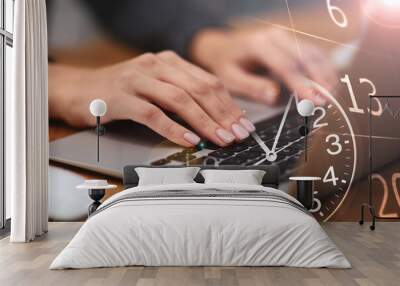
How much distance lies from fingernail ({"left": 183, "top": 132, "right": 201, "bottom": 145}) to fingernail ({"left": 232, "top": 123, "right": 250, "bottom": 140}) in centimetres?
46

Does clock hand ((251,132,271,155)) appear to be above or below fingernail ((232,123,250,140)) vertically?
below

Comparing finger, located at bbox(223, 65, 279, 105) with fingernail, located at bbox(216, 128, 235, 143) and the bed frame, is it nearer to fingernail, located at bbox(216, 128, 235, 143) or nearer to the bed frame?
fingernail, located at bbox(216, 128, 235, 143)

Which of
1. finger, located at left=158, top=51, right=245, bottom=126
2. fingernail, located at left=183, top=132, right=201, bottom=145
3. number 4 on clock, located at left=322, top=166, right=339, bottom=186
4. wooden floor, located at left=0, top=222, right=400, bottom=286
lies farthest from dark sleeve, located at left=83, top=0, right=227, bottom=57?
wooden floor, located at left=0, top=222, right=400, bottom=286

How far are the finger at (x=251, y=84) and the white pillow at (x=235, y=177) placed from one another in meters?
1.08

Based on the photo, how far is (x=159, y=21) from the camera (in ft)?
25.3

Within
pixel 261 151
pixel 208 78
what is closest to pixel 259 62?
pixel 208 78

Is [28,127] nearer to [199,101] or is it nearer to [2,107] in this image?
[2,107]

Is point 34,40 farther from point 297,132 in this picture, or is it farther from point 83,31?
point 297,132

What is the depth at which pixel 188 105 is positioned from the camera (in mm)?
7645

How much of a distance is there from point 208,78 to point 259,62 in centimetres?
66

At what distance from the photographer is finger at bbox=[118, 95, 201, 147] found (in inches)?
300

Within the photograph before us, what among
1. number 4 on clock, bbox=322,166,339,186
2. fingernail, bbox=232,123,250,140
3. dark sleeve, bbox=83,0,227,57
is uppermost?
dark sleeve, bbox=83,0,227,57

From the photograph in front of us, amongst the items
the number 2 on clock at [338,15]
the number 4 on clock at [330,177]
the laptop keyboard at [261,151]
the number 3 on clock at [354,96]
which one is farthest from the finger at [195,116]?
the number 2 on clock at [338,15]

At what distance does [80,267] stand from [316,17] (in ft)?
15.1
